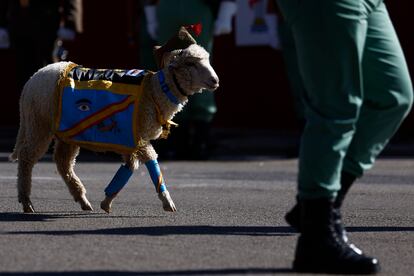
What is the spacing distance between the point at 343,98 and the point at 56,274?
1368mm

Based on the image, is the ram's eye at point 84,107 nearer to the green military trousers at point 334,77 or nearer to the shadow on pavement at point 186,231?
the shadow on pavement at point 186,231

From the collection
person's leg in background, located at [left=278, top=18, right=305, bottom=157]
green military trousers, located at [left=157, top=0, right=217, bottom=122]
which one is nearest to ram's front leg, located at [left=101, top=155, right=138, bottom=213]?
green military trousers, located at [left=157, top=0, right=217, bottom=122]

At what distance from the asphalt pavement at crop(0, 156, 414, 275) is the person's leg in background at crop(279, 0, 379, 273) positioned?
0.21m

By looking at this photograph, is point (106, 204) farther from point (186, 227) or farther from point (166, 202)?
point (186, 227)

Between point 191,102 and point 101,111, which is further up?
point 101,111

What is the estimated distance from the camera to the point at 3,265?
5.70m

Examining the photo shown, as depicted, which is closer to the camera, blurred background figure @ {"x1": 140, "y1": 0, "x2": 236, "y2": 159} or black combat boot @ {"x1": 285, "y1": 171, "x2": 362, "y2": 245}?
black combat boot @ {"x1": 285, "y1": 171, "x2": 362, "y2": 245}

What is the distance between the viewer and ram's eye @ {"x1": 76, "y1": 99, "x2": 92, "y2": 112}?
7836 mm

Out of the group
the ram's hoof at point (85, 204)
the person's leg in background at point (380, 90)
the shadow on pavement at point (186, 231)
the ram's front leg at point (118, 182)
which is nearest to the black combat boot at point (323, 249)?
the person's leg in background at point (380, 90)

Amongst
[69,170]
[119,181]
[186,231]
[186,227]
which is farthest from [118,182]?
[186,231]

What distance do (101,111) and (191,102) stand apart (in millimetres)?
5258

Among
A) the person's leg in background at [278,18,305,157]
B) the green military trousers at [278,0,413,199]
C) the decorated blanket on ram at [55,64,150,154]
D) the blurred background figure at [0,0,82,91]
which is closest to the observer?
the green military trousers at [278,0,413,199]

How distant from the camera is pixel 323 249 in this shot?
219 inches

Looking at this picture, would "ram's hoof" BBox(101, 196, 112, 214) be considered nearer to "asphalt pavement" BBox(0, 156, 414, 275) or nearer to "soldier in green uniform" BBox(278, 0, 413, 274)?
"asphalt pavement" BBox(0, 156, 414, 275)
